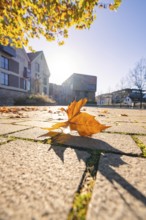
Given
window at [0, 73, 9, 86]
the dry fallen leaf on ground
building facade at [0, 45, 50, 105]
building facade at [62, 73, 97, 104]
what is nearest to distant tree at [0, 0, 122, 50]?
the dry fallen leaf on ground

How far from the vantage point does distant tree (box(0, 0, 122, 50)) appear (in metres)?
4.09

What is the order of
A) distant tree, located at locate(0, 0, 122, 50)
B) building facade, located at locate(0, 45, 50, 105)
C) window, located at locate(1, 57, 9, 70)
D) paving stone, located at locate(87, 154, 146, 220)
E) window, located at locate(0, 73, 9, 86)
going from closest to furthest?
paving stone, located at locate(87, 154, 146, 220), distant tree, located at locate(0, 0, 122, 50), building facade, located at locate(0, 45, 50, 105), window, located at locate(0, 73, 9, 86), window, located at locate(1, 57, 9, 70)

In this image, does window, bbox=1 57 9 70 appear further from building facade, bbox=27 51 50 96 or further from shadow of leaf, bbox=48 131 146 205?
shadow of leaf, bbox=48 131 146 205

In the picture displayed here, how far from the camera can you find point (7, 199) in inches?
18.4

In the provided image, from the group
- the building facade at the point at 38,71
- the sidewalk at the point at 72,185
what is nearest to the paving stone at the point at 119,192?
the sidewalk at the point at 72,185

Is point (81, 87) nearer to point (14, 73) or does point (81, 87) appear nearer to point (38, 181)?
point (14, 73)

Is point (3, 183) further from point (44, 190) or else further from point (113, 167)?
point (113, 167)

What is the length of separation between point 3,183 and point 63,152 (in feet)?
1.35

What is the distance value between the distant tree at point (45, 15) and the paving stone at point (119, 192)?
4119 millimetres

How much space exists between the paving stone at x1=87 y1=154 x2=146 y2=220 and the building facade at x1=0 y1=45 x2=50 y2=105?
53.9 feet

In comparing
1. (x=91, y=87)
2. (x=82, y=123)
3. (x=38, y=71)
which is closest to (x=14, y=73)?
(x=38, y=71)

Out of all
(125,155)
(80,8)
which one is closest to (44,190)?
(125,155)

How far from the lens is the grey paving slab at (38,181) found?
42cm

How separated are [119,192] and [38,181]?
0.28m
